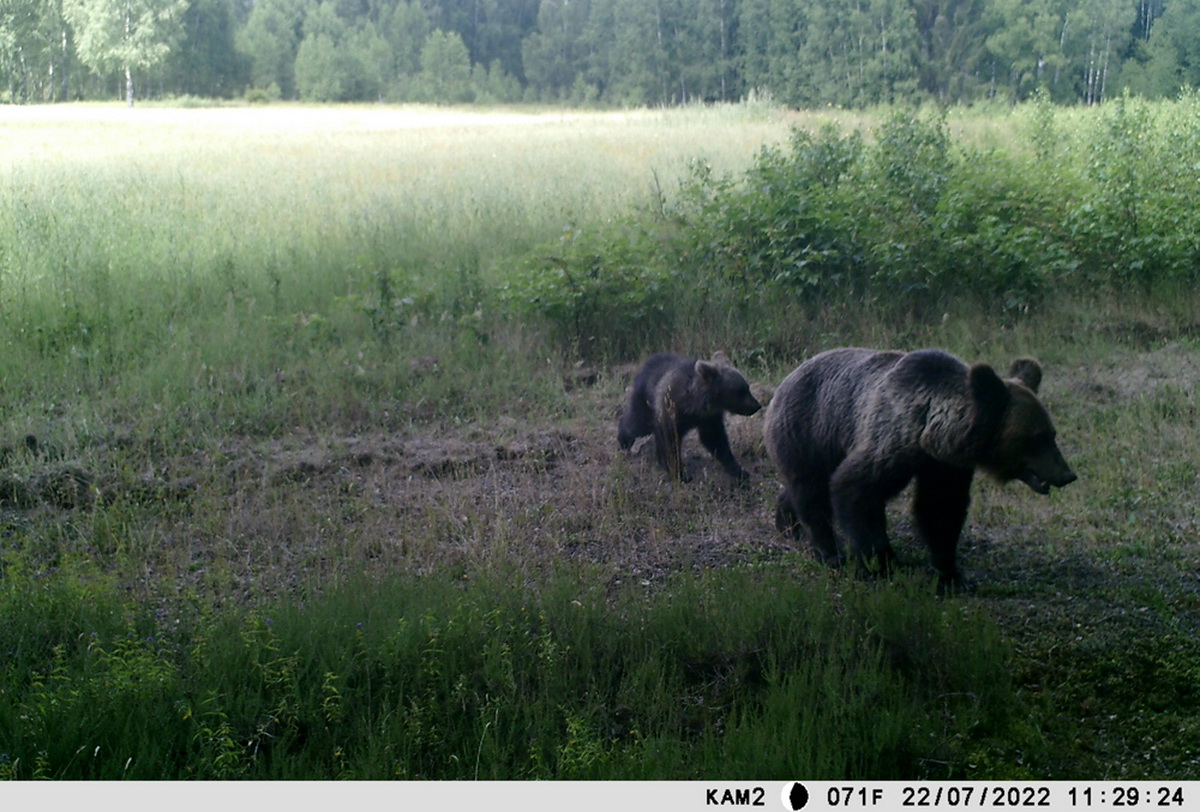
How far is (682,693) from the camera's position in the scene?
4.59 meters

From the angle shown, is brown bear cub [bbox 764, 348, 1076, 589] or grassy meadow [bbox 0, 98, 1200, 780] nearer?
grassy meadow [bbox 0, 98, 1200, 780]

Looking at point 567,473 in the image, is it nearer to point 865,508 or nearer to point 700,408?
point 700,408

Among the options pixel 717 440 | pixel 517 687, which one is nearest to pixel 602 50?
pixel 717 440

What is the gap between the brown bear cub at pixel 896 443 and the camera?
494cm

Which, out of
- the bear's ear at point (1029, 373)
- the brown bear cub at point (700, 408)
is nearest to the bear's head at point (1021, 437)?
the bear's ear at point (1029, 373)

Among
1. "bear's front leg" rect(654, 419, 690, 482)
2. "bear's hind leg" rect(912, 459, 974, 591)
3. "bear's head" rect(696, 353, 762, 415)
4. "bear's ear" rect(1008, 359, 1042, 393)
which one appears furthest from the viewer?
"bear's head" rect(696, 353, 762, 415)

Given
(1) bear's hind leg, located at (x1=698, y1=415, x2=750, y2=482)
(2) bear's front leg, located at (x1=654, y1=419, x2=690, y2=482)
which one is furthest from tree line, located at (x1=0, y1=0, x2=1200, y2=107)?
(2) bear's front leg, located at (x1=654, y1=419, x2=690, y2=482)

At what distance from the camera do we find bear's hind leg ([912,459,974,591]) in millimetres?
5359

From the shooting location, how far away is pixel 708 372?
7672mm

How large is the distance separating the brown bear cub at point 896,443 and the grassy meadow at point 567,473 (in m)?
0.28

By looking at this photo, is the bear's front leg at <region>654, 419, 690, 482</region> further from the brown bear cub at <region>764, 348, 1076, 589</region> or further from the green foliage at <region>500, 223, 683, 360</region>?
the green foliage at <region>500, 223, 683, 360</region>

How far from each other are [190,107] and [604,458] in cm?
2496

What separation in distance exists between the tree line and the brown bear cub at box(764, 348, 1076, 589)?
8481mm

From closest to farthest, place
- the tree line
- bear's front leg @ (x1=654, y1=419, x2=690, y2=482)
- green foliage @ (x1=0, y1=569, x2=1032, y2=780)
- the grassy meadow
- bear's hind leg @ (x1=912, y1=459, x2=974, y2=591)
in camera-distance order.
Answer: green foliage @ (x1=0, y1=569, x2=1032, y2=780), the grassy meadow, bear's hind leg @ (x1=912, y1=459, x2=974, y2=591), bear's front leg @ (x1=654, y1=419, x2=690, y2=482), the tree line
